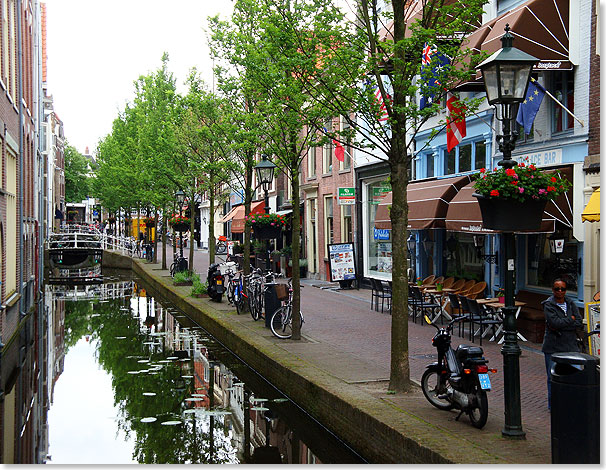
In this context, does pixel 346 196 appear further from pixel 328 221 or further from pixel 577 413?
pixel 577 413

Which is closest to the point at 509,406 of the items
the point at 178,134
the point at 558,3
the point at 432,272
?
the point at 558,3

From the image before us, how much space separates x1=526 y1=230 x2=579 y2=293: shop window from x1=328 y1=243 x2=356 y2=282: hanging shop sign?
991cm

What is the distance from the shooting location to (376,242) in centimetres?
2512

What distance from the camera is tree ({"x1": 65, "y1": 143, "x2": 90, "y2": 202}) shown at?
325 ft

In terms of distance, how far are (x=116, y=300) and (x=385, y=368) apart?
18970 millimetres

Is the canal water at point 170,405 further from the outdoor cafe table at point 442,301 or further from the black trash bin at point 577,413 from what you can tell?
the outdoor cafe table at point 442,301

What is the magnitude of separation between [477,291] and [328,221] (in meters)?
13.3

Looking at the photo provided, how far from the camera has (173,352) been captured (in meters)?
15.5

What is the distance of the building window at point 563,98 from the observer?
13844mm

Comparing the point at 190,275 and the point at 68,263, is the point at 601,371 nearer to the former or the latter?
A: the point at 190,275

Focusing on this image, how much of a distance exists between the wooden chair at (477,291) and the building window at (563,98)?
4.24 m

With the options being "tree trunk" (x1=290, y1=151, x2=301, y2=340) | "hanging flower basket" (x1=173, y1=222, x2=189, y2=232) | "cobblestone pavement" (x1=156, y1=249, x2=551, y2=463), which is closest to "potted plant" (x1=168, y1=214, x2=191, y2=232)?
"hanging flower basket" (x1=173, y1=222, x2=189, y2=232)

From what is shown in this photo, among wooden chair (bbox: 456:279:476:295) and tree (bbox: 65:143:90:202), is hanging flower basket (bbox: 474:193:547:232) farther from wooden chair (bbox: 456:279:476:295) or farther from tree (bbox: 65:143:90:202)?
tree (bbox: 65:143:90:202)

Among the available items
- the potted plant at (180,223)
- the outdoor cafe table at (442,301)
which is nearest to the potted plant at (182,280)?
the potted plant at (180,223)
